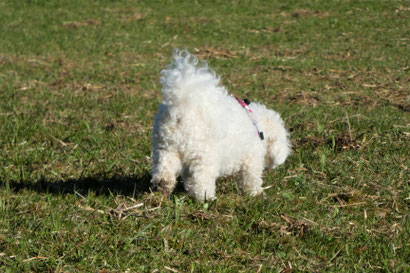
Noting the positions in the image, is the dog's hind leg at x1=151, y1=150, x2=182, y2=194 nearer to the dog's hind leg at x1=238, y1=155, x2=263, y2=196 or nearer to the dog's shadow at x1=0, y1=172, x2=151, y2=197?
the dog's shadow at x1=0, y1=172, x2=151, y2=197

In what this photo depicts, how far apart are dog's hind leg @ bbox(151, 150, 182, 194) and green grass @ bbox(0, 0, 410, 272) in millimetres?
144

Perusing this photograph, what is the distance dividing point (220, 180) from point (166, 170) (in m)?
1.53

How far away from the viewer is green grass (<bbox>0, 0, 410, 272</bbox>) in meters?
4.17

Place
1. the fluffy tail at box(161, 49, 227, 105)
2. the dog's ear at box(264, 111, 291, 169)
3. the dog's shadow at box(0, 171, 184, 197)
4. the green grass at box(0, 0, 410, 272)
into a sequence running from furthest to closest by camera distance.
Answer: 1. the dog's ear at box(264, 111, 291, 169)
2. the dog's shadow at box(0, 171, 184, 197)
3. the fluffy tail at box(161, 49, 227, 105)
4. the green grass at box(0, 0, 410, 272)

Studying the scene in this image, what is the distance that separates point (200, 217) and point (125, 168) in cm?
191

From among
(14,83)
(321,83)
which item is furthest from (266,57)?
(14,83)

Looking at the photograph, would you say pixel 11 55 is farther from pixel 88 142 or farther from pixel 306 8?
pixel 306 8

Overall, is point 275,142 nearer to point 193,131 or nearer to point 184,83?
point 193,131

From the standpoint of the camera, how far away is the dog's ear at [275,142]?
19.2 feet

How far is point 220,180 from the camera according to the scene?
6.20 meters

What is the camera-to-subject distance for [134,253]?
13.4 ft

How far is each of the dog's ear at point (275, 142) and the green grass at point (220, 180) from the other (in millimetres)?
246

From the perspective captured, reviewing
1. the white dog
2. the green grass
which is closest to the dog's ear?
the green grass

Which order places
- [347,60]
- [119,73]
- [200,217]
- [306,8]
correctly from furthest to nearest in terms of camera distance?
[306,8]
[347,60]
[119,73]
[200,217]
